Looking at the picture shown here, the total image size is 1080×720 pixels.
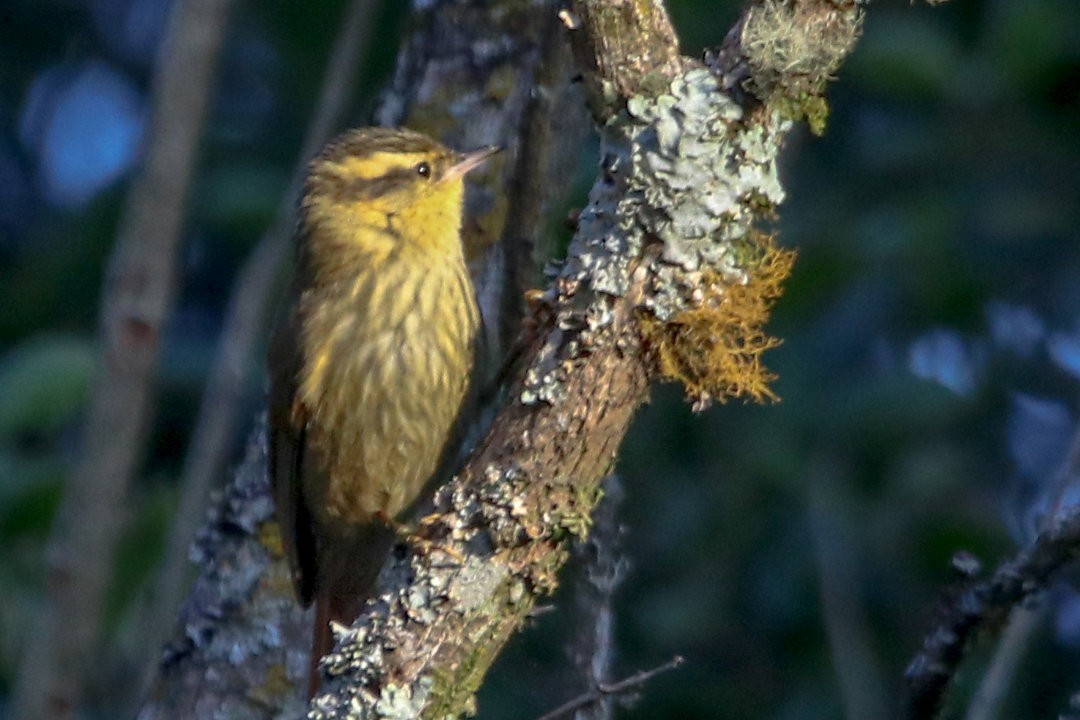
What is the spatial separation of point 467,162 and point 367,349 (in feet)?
1.64

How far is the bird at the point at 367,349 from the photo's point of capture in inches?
177

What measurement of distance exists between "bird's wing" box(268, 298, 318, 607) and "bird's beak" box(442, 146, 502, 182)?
0.51 m

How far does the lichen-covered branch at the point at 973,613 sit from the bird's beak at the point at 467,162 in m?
1.62

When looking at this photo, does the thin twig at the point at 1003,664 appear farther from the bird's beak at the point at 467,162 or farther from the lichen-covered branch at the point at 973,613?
the bird's beak at the point at 467,162

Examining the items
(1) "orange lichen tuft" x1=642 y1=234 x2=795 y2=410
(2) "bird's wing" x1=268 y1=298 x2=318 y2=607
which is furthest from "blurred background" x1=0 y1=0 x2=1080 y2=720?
(1) "orange lichen tuft" x1=642 y1=234 x2=795 y2=410

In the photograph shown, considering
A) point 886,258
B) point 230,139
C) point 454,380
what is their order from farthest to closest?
1. point 230,139
2. point 886,258
3. point 454,380

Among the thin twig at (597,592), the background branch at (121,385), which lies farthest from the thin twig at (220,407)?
the thin twig at (597,592)

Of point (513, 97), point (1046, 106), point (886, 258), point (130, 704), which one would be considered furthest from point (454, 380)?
point (1046, 106)

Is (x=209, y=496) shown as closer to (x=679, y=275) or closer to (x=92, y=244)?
Result: (x=92, y=244)

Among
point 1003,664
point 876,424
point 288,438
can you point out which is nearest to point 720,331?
point 1003,664

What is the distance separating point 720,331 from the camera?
3312 mm

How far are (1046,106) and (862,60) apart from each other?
0.55 m

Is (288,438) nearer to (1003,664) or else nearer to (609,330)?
(609,330)

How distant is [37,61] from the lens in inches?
299
